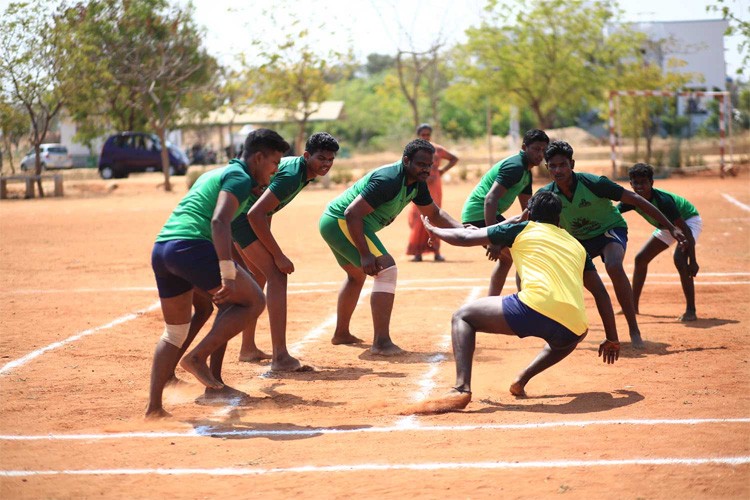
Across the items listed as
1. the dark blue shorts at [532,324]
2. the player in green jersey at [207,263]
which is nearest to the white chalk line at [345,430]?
the player in green jersey at [207,263]

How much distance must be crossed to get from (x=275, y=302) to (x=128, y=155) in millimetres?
32904

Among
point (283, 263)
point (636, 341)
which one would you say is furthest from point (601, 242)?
point (283, 263)

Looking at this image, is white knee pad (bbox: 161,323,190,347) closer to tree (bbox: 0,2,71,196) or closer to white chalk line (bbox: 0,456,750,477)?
white chalk line (bbox: 0,456,750,477)

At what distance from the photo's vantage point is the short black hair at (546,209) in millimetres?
6848

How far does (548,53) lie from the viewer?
1357 inches

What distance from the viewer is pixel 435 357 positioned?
858 cm

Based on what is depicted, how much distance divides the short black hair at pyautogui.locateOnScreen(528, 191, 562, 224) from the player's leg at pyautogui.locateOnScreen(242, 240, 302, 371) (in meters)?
2.35

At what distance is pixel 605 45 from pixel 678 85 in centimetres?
417

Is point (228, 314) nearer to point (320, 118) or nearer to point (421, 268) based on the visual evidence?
point (421, 268)

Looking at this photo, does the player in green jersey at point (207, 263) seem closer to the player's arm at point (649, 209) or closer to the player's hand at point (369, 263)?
the player's hand at point (369, 263)

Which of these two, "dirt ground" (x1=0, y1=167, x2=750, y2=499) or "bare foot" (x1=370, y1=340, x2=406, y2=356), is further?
"bare foot" (x1=370, y1=340, x2=406, y2=356)

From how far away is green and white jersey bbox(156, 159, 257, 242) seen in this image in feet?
20.9

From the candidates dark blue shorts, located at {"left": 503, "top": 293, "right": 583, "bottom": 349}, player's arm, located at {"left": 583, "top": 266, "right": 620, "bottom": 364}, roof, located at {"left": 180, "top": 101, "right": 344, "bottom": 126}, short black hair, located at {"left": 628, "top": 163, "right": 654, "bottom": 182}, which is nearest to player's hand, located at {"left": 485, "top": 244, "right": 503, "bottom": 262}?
dark blue shorts, located at {"left": 503, "top": 293, "right": 583, "bottom": 349}

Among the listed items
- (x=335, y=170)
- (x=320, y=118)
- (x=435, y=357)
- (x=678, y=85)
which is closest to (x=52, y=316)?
(x=435, y=357)
